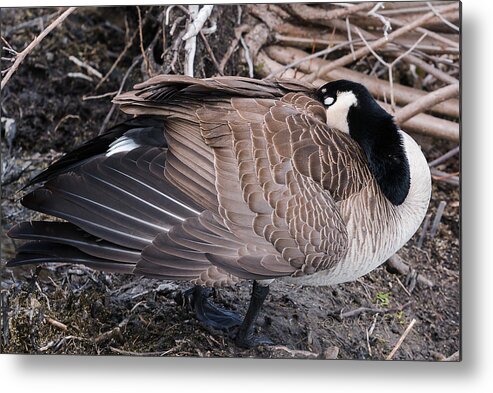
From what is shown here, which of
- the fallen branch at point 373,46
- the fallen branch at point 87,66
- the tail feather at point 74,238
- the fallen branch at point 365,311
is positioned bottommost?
the fallen branch at point 365,311

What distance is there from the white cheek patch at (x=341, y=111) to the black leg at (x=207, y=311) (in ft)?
2.02

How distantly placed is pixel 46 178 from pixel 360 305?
970mm

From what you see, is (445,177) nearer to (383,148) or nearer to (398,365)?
(383,148)

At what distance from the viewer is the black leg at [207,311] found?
237 centimetres

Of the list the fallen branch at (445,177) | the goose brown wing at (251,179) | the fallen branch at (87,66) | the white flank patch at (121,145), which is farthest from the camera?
the fallen branch at (87,66)

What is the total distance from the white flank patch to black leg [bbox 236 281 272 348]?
498mm

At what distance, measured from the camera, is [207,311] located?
241 centimetres

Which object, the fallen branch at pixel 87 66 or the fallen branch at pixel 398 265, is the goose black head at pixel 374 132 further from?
the fallen branch at pixel 87 66

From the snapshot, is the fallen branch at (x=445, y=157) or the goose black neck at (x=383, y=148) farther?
the fallen branch at (x=445, y=157)

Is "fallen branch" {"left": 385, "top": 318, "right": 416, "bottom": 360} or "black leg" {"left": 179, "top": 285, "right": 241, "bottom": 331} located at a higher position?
"black leg" {"left": 179, "top": 285, "right": 241, "bottom": 331}

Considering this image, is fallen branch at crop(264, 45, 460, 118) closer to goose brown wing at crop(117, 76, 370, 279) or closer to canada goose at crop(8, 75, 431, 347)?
canada goose at crop(8, 75, 431, 347)

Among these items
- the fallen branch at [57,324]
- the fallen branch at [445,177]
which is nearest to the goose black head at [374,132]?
the fallen branch at [445,177]

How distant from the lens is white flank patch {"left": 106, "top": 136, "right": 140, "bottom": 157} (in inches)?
87.0

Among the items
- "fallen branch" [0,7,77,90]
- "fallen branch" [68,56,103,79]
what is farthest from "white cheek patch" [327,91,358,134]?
"fallen branch" [0,7,77,90]
